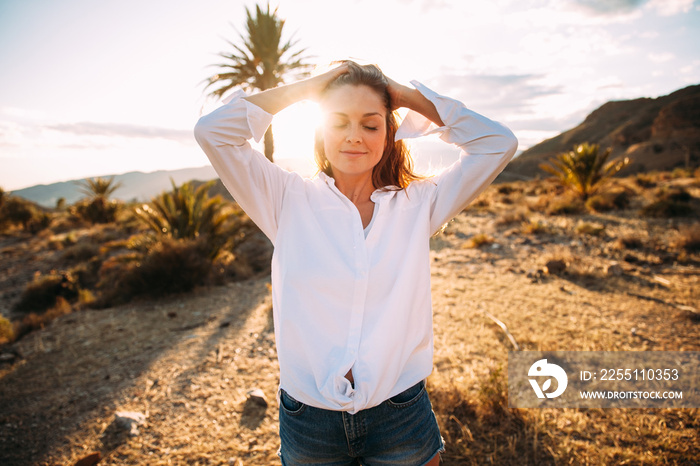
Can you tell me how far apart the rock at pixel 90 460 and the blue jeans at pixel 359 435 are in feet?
6.61

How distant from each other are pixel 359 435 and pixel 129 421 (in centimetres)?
244

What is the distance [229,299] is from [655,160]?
126 feet

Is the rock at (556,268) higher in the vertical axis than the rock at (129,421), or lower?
higher

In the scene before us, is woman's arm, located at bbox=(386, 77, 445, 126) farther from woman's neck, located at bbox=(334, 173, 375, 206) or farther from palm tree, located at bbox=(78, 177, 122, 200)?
palm tree, located at bbox=(78, 177, 122, 200)

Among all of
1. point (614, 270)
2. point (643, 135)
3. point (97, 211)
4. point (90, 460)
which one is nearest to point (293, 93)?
point (90, 460)

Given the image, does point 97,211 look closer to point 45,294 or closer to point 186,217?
point 45,294

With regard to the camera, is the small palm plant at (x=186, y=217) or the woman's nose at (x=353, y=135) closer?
the woman's nose at (x=353, y=135)

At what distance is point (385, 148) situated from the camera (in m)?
1.52

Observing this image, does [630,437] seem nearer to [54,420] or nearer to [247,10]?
[54,420]

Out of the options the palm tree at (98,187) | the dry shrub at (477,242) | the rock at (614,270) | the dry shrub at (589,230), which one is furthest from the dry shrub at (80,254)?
the dry shrub at (589,230)

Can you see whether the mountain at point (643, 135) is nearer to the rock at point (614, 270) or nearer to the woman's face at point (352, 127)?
the rock at point (614, 270)

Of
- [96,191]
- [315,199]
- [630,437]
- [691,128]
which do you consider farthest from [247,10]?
[691,128]

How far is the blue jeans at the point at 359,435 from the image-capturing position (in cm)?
111

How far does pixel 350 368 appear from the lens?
1.10 m
